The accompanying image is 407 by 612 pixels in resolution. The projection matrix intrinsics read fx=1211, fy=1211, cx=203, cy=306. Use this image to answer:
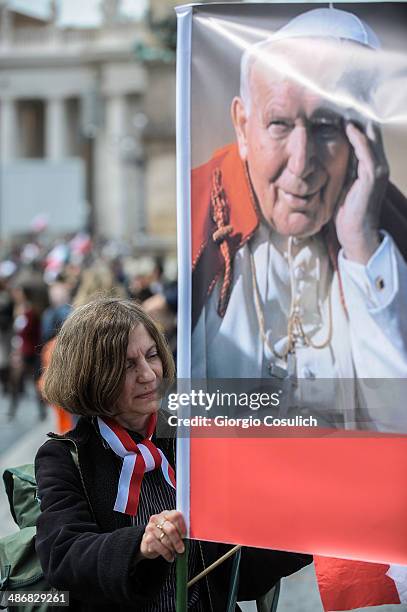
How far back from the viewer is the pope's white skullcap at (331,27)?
212cm

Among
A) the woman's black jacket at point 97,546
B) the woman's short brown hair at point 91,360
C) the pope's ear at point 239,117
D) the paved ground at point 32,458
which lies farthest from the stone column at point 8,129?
the pope's ear at point 239,117

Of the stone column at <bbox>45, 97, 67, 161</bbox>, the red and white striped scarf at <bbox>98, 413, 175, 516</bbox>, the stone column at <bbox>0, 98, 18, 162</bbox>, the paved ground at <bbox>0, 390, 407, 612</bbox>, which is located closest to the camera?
the red and white striped scarf at <bbox>98, 413, 175, 516</bbox>

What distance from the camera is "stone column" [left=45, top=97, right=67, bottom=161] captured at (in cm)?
7838

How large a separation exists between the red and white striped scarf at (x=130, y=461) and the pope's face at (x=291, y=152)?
51cm

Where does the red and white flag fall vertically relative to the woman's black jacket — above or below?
below

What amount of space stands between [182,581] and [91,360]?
0.47 m

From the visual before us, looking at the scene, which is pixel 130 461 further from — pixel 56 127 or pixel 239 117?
pixel 56 127

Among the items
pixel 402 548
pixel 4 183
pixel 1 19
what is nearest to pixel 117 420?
pixel 402 548

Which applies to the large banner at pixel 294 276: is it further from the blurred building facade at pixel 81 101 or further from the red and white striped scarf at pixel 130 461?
the blurred building facade at pixel 81 101

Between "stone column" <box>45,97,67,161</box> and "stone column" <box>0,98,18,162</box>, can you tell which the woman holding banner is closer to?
"stone column" <box>0,98,18,162</box>

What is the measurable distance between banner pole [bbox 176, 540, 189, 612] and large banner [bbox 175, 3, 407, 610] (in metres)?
0.06

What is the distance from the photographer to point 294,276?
2.19m

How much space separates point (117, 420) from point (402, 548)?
64 centimetres

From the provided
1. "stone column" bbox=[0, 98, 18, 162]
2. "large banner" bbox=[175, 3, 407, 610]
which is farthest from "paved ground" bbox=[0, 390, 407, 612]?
"stone column" bbox=[0, 98, 18, 162]
